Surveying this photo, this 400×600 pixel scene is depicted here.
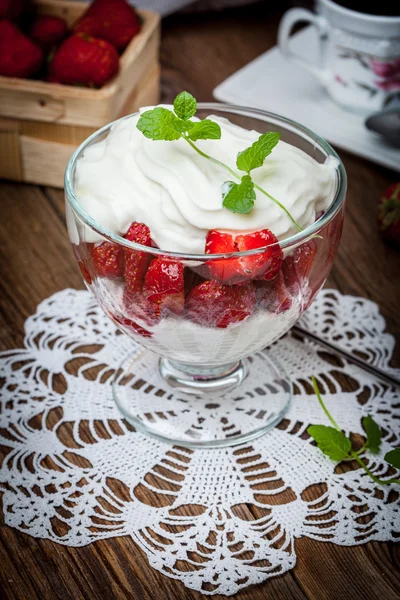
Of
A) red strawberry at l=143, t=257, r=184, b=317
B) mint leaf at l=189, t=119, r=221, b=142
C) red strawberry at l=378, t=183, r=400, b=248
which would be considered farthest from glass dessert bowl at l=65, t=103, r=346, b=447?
red strawberry at l=378, t=183, r=400, b=248

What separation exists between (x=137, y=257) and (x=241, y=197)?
0.39 ft

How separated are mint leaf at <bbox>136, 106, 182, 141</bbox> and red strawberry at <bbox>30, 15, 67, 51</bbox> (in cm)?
68

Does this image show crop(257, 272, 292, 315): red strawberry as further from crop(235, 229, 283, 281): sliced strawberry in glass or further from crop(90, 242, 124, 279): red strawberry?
crop(90, 242, 124, 279): red strawberry

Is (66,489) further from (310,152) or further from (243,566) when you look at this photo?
(310,152)

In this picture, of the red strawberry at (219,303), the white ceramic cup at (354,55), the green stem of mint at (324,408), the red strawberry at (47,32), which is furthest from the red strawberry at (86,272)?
the white ceramic cup at (354,55)

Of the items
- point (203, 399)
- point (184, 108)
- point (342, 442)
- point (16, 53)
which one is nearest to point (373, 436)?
point (342, 442)

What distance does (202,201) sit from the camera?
78 centimetres

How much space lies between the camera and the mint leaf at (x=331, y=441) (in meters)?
0.90

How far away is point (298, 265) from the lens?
0.81 m

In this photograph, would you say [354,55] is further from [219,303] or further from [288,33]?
[219,303]

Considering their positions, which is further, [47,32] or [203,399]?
[47,32]

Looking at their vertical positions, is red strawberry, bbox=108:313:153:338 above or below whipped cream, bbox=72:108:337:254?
below

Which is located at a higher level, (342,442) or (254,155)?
(254,155)

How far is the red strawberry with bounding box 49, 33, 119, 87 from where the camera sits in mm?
1283
